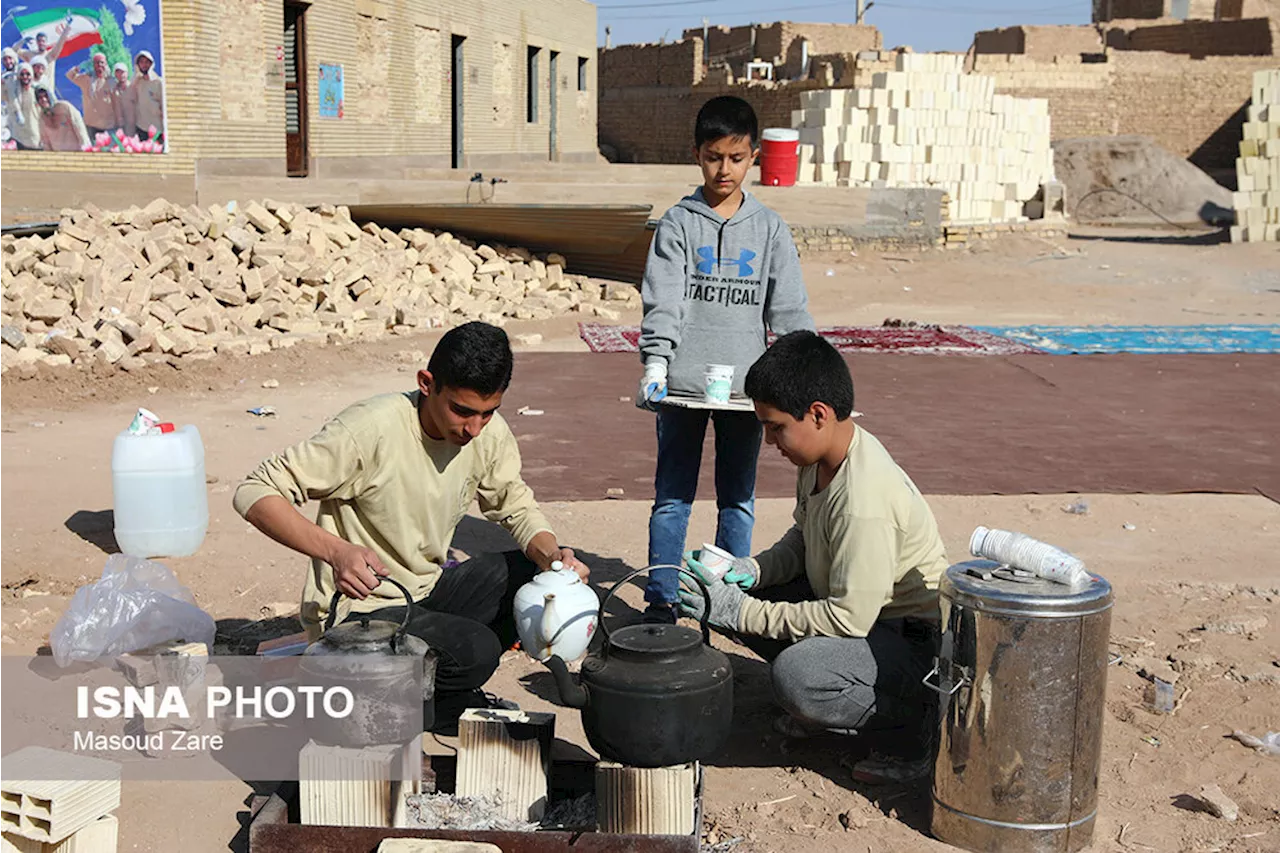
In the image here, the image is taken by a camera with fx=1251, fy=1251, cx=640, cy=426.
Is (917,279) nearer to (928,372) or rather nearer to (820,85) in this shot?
(928,372)

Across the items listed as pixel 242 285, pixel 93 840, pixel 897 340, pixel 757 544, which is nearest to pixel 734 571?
pixel 93 840

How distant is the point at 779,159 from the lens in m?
17.9

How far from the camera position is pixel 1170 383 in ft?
31.4

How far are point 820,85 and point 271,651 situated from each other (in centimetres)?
2332

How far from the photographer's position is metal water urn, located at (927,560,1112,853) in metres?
2.89

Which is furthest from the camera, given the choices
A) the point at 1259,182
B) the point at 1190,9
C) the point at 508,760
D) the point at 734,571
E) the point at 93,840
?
the point at 1190,9

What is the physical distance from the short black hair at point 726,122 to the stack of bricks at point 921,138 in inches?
644

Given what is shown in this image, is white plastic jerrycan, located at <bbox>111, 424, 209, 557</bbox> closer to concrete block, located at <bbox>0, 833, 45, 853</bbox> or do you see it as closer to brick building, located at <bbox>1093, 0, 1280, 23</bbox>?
concrete block, located at <bbox>0, 833, 45, 853</bbox>

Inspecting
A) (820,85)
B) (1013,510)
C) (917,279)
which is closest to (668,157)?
(820,85)

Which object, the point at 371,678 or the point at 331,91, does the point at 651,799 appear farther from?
the point at 331,91

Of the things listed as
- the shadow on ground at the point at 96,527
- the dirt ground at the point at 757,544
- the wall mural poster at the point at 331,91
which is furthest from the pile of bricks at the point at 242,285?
the wall mural poster at the point at 331,91

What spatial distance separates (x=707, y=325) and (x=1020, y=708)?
6.04 ft

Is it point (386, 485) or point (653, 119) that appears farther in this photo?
point (653, 119)

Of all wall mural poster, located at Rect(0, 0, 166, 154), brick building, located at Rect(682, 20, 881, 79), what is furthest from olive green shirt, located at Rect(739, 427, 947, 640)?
brick building, located at Rect(682, 20, 881, 79)
